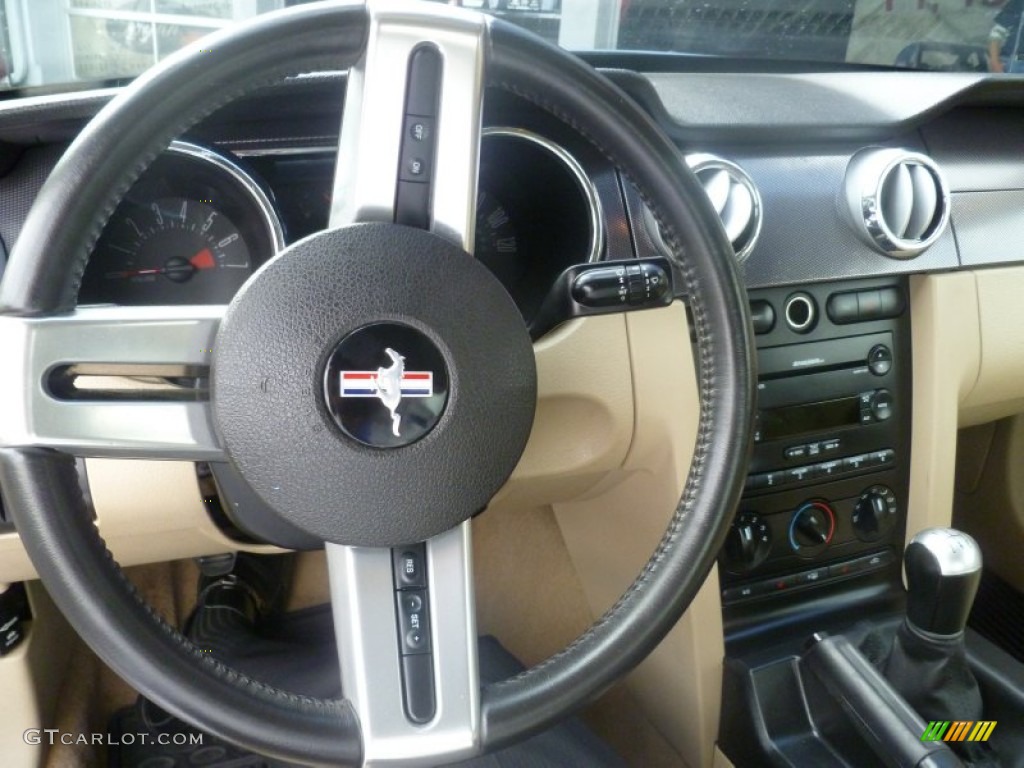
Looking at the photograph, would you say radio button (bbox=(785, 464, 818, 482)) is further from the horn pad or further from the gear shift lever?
the horn pad

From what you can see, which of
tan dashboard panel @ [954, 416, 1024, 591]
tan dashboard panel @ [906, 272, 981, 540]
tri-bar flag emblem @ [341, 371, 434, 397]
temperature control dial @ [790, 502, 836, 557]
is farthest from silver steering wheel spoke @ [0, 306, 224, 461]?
tan dashboard panel @ [954, 416, 1024, 591]

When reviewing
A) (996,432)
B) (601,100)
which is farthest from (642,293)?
(996,432)

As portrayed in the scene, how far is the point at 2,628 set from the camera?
3.81 feet

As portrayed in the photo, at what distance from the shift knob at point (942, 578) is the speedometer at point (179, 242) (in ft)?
2.31

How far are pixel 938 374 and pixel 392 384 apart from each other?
83 cm

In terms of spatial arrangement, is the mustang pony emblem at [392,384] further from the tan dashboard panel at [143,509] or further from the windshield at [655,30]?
the windshield at [655,30]

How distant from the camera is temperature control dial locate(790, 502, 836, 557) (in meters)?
1.18

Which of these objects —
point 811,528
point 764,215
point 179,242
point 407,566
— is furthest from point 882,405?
point 179,242

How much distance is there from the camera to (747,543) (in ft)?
3.72

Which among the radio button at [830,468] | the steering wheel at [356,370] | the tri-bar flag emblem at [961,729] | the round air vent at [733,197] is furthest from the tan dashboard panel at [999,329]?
the steering wheel at [356,370]

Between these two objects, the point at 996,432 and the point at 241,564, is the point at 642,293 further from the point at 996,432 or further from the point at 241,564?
the point at 996,432

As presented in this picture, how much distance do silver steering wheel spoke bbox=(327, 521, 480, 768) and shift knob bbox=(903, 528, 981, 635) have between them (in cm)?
48

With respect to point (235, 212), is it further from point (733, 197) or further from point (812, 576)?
point (812, 576)

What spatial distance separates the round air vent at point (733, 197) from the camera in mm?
1003
